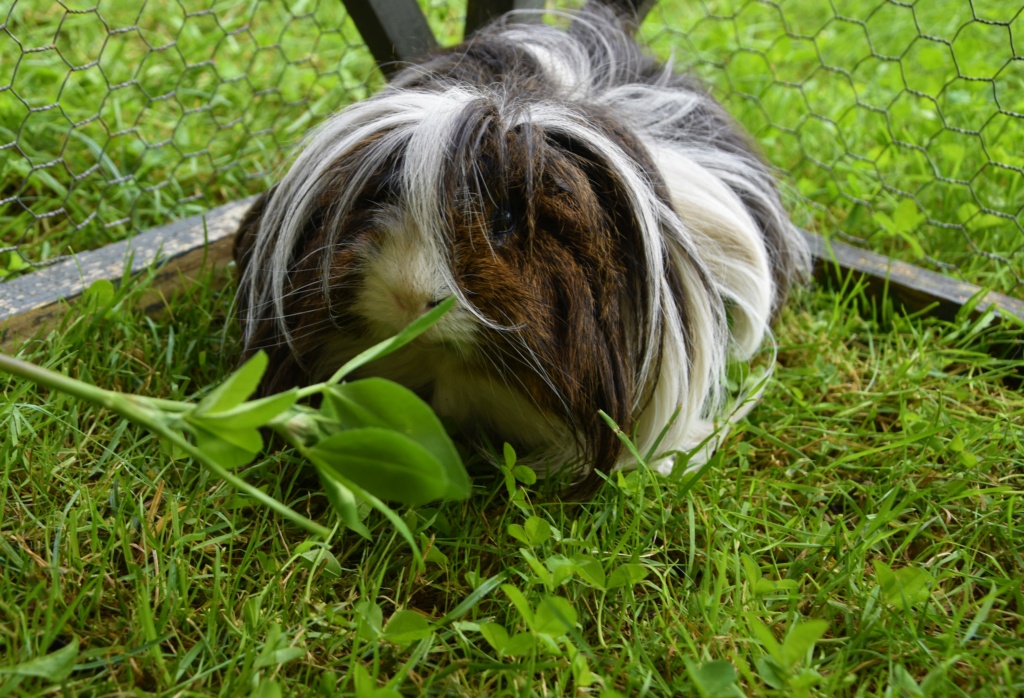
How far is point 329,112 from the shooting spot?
198cm

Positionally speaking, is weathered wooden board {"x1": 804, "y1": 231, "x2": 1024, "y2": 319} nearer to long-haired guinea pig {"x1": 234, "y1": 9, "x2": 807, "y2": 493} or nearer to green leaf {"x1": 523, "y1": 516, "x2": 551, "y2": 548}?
long-haired guinea pig {"x1": 234, "y1": 9, "x2": 807, "y2": 493}

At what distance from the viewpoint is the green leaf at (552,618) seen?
0.92m

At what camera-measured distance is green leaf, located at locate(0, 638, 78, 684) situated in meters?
0.81

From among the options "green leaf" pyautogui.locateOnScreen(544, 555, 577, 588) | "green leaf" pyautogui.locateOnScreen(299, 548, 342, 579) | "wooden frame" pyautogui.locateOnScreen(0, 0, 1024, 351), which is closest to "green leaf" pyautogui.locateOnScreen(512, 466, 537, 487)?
"green leaf" pyautogui.locateOnScreen(544, 555, 577, 588)

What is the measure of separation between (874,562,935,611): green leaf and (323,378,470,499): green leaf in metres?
0.56

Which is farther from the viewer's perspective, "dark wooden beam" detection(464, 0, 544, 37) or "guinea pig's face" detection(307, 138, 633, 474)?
"dark wooden beam" detection(464, 0, 544, 37)

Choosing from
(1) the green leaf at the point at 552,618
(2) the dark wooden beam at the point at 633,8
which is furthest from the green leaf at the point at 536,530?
(2) the dark wooden beam at the point at 633,8

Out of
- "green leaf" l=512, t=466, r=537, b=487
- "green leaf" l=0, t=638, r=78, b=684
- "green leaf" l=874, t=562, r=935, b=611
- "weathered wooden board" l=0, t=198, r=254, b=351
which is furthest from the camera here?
"weathered wooden board" l=0, t=198, r=254, b=351

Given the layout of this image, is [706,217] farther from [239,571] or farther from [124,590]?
[124,590]

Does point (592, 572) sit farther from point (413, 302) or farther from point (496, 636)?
point (413, 302)

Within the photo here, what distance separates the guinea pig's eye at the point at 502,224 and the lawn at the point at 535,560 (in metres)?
0.33

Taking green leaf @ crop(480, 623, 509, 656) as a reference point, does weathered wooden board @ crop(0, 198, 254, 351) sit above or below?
above

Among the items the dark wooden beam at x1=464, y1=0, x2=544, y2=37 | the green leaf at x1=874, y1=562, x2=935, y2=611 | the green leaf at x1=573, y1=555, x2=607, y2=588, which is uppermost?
the dark wooden beam at x1=464, y1=0, x2=544, y2=37

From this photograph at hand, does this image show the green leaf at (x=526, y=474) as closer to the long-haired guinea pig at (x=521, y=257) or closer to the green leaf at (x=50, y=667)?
the long-haired guinea pig at (x=521, y=257)
